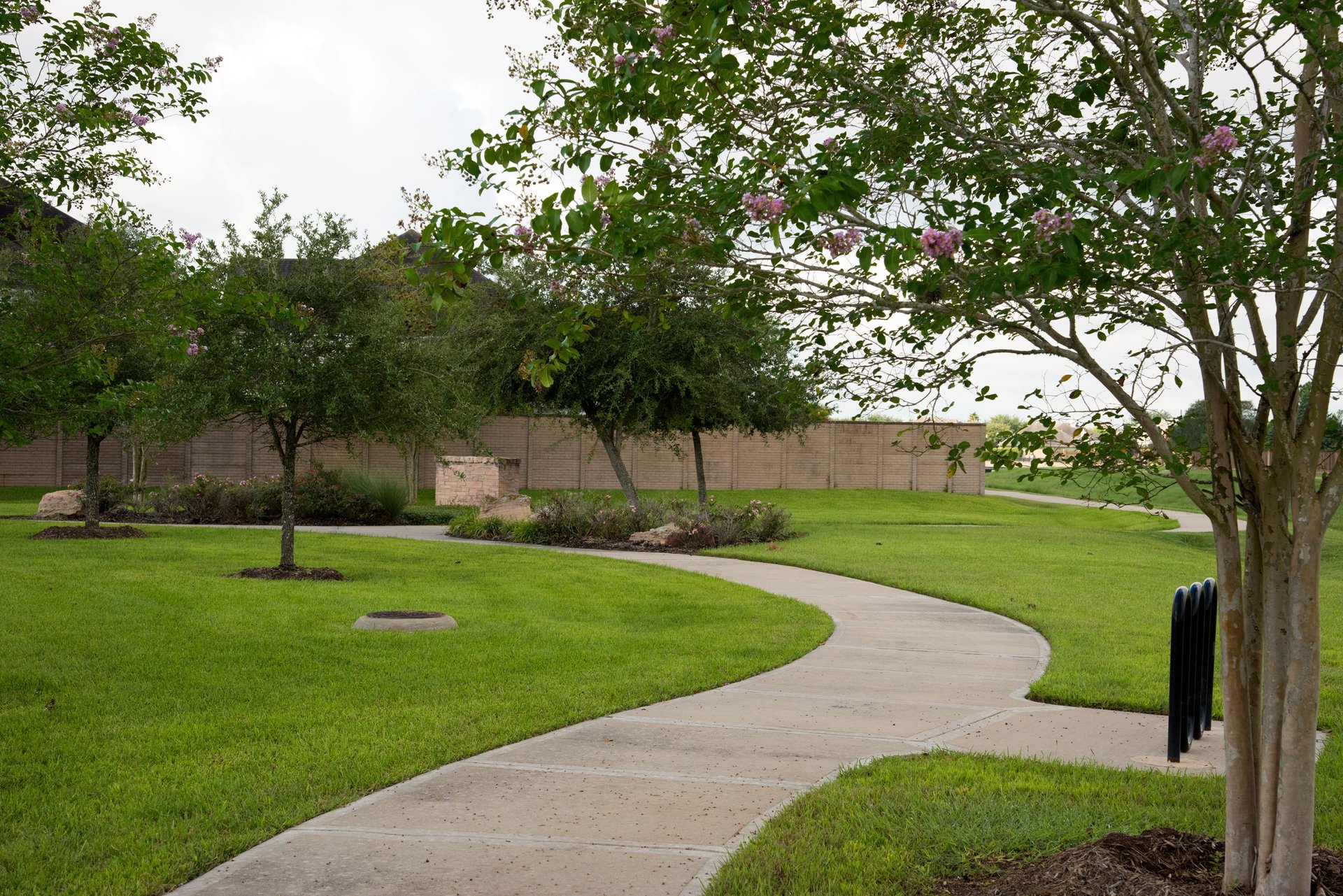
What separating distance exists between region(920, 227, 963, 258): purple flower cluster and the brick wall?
976 inches

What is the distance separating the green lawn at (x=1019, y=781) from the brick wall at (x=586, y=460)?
1296cm

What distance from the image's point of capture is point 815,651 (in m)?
9.10

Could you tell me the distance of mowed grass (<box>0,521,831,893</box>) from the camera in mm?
4742

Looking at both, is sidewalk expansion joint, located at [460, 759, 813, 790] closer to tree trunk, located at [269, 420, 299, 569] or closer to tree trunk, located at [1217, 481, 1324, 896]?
tree trunk, located at [1217, 481, 1324, 896]

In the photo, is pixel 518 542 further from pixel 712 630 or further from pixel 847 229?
pixel 847 229

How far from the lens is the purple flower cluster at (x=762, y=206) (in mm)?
3412

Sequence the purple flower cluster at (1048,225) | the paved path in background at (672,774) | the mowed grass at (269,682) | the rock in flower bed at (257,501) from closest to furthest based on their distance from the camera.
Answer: the purple flower cluster at (1048,225)
the paved path in background at (672,774)
the mowed grass at (269,682)
the rock in flower bed at (257,501)

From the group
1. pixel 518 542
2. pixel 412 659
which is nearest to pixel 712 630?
pixel 412 659

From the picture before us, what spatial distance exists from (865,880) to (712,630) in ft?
19.9

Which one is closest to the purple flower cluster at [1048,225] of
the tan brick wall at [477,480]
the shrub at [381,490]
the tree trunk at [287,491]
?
the tree trunk at [287,491]

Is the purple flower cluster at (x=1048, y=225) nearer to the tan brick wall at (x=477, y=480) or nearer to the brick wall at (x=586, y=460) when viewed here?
the brick wall at (x=586, y=460)

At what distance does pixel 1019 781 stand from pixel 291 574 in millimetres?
11218

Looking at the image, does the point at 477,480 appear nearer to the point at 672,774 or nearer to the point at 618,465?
the point at 618,465

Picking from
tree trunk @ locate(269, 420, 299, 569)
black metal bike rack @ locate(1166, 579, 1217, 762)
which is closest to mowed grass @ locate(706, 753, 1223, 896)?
black metal bike rack @ locate(1166, 579, 1217, 762)
